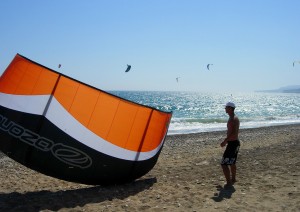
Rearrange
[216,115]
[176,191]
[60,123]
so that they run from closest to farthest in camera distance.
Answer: [60,123] < [176,191] < [216,115]

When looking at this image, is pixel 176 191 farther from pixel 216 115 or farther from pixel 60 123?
pixel 216 115

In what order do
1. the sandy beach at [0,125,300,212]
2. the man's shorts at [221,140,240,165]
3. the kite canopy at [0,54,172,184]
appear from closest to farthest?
the sandy beach at [0,125,300,212]
the kite canopy at [0,54,172,184]
the man's shorts at [221,140,240,165]

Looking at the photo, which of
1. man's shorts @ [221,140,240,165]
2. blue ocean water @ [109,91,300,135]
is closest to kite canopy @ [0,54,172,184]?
man's shorts @ [221,140,240,165]

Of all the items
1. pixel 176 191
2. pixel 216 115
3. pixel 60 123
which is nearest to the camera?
pixel 60 123

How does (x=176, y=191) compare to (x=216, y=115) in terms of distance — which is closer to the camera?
(x=176, y=191)

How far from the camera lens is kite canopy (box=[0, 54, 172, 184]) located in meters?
5.86

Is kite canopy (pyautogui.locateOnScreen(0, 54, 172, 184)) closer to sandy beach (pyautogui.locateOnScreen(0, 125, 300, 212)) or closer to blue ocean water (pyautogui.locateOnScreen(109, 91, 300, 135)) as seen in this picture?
sandy beach (pyautogui.locateOnScreen(0, 125, 300, 212))

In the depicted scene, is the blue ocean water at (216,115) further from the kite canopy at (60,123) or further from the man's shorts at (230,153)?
the kite canopy at (60,123)

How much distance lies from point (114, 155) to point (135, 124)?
705 mm

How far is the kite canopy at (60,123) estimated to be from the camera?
5855 mm

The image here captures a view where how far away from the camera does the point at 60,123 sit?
5914 millimetres

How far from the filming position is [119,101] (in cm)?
627

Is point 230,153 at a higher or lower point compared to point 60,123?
higher

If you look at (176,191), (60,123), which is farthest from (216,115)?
(60,123)
